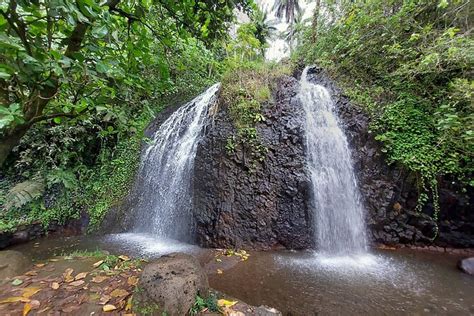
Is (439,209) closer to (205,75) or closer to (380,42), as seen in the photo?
(380,42)

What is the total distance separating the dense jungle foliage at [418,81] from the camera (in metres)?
4.75

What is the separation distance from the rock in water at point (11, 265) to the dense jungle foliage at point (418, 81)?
654 centimetres

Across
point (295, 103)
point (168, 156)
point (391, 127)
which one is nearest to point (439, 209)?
point (391, 127)

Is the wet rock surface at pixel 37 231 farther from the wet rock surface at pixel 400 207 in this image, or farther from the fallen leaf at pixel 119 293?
the wet rock surface at pixel 400 207

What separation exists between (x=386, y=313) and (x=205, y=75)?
9523 millimetres

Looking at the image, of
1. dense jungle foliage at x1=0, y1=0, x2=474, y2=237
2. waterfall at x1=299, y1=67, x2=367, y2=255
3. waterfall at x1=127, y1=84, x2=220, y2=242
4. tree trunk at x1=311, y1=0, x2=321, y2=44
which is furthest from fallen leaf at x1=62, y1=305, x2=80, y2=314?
tree trunk at x1=311, y1=0, x2=321, y2=44

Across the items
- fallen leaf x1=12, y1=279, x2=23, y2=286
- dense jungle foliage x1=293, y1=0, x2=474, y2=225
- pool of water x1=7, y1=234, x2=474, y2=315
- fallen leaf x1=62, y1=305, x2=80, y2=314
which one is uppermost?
dense jungle foliage x1=293, y1=0, x2=474, y2=225

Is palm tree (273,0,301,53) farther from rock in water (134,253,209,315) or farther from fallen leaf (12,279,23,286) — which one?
fallen leaf (12,279,23,286)

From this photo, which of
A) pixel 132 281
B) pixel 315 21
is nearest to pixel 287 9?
pixel 315 21

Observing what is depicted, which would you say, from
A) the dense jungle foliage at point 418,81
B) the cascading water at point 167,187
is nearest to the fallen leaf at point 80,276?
the cascading water at point 167,187

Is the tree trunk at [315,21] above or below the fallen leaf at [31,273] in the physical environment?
above

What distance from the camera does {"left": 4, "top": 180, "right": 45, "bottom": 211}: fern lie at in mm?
6180

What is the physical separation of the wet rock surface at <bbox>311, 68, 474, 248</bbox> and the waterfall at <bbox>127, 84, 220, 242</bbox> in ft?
12.7

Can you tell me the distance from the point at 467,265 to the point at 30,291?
6045 mm
